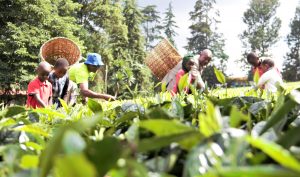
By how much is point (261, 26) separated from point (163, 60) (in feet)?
154

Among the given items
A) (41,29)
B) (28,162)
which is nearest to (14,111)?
(28,162)

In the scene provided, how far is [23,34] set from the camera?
82.0ft

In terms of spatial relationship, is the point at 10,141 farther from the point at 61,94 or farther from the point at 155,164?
the point at 61,94

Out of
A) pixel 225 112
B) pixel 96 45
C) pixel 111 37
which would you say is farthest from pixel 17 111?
pixel 111 37

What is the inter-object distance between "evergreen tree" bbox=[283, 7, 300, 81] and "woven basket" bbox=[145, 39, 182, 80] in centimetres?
4565

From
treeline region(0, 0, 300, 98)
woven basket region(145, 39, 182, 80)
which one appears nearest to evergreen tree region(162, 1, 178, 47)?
treeline region(0, 0, 300, 98)

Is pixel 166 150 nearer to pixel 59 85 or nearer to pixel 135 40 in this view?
pixel 59 85

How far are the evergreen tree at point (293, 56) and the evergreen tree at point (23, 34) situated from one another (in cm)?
3414

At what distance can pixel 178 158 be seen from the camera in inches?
20.3

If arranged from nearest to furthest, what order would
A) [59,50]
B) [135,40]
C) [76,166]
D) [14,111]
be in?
[76,166] → [14,111] → [59,50] → [135,40]

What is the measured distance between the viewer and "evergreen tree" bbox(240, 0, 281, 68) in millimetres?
51594

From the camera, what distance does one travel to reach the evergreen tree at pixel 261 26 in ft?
169

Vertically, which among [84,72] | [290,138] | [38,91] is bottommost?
[38,91]

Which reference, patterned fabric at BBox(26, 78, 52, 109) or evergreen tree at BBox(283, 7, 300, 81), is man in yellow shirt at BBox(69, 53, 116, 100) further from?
evergreen tree at BBox(283, 7, 300, 81)
